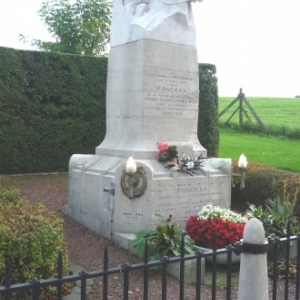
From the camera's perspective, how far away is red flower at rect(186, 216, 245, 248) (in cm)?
620

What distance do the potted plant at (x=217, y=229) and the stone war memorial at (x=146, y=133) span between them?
0.82m

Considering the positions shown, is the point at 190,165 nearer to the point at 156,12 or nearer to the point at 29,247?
the point at 156,12

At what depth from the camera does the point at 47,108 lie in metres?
14.0

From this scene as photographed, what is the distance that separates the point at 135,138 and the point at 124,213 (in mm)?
1355

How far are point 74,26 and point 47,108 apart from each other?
32.0 feet

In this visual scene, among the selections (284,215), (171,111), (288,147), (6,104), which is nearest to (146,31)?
(171,111)

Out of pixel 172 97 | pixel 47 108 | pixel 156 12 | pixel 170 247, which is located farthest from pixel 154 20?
pixel 47 108

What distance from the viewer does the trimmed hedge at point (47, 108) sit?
13445 millimetres

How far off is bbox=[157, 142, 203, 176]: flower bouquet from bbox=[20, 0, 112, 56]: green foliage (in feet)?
50.6

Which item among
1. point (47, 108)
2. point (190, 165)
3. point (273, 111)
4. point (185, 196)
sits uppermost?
point (273, 111)

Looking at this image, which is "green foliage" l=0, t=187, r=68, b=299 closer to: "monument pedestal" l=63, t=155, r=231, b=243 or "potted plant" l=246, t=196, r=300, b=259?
"monument pedestal" l=63, t=155, r=231, b=243

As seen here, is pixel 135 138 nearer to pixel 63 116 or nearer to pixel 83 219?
pixel 83 219

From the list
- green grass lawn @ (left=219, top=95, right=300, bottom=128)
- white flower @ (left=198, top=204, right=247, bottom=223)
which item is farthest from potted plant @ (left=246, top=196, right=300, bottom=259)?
green grass lawn @ (left=219, top=95, right=300, bottom=128)

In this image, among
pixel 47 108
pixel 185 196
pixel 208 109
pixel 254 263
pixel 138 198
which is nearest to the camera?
pixel 254 263
